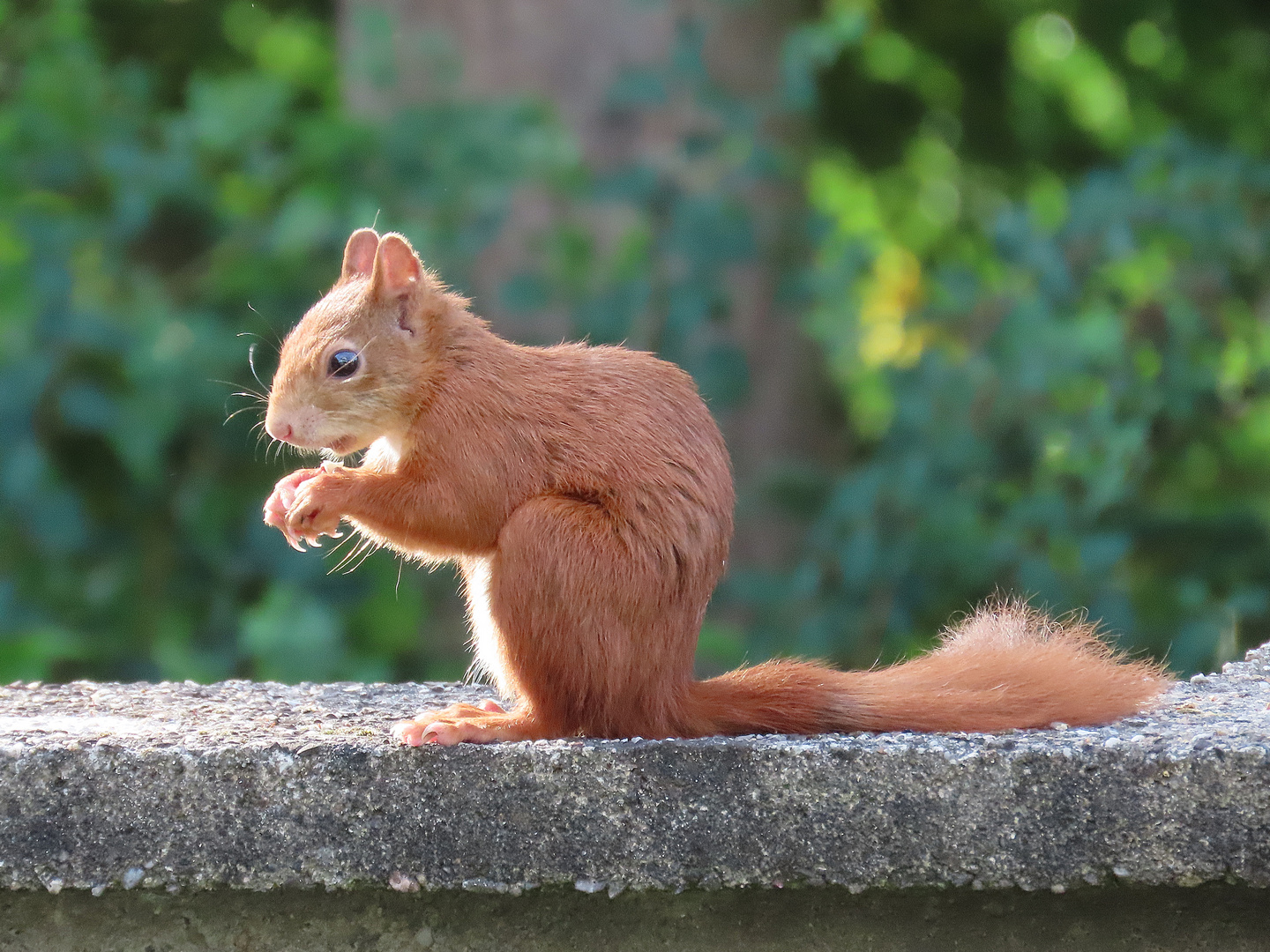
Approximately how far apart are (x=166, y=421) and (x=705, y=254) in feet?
4.36

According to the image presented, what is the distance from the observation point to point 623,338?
3.61m

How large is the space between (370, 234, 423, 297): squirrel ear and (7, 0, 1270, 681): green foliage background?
156cm

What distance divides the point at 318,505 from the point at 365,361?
0.61ft

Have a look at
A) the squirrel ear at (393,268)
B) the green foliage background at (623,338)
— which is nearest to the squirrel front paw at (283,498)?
the squirrel ear at (393,268)

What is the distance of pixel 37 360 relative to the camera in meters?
3.59

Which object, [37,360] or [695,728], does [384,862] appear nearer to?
[695,728]

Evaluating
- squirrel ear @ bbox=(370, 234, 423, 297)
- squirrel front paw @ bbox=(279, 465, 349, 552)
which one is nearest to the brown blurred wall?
squirrel ear @ bbox=(370, 234, 423, 297)

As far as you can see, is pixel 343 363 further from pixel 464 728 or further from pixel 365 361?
pixel 464 728

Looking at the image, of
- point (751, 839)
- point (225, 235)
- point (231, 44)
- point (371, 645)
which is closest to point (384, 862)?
point (751, 839)

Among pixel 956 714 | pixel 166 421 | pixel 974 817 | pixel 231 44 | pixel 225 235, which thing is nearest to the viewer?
pixel 974 817

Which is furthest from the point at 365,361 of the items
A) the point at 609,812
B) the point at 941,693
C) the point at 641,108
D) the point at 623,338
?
the point at 641,108

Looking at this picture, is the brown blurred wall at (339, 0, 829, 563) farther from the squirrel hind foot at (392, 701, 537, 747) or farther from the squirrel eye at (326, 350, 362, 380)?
the squirrel hind foot at (392, 701, 537, 747)

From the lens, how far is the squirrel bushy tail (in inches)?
64.0

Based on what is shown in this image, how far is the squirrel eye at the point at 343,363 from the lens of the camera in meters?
1.73
